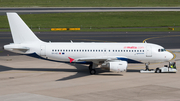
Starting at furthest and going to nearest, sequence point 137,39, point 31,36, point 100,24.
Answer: point 100,24, point 137,39, point 31,36

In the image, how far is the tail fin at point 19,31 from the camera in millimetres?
39750

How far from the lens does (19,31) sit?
40.0m

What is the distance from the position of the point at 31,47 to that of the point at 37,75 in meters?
4.05

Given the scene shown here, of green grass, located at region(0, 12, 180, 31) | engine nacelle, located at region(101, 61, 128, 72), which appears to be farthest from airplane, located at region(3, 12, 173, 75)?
green grass, located at region(0, 12, 180, 31)

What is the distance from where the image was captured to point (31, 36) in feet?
133

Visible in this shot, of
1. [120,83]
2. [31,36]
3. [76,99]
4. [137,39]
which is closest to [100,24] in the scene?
[137,39]

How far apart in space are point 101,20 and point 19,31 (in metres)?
69.6

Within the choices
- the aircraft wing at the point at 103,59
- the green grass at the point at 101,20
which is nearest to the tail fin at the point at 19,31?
the aircraft wing at the point at 103,59

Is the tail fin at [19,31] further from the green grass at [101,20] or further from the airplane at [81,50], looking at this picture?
the green grass at [101,20]

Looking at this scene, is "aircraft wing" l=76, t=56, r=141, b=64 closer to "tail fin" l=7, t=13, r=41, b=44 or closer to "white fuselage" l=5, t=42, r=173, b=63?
"white fuselage" l=5, t=42, r=173, b=63

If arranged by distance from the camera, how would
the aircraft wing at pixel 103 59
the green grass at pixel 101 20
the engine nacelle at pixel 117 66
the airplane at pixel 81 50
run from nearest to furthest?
1. the engine nacelle at pixel 117 66
2. the aircraft wing at pixel 103 59
3. the airplane at pixel 81 50
4. the green grass at pixel 101 20

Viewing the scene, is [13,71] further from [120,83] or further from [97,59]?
[120,83]

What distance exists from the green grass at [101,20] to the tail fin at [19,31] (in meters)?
52.4

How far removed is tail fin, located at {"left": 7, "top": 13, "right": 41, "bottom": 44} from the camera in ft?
130
